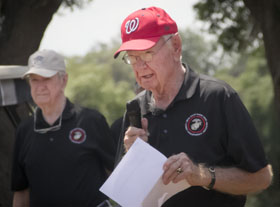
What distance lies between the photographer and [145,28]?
274 centimetres

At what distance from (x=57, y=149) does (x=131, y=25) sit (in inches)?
66.9

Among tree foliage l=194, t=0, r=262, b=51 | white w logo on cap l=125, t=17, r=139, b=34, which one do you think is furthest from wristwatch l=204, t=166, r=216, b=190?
tree foliage l=194, t=0, r=262, b=51

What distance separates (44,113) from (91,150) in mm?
566

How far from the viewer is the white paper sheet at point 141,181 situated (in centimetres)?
241

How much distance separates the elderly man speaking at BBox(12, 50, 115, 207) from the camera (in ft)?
13.4

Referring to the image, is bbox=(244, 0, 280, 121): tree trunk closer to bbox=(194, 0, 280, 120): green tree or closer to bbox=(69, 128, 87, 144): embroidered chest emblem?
bbox=(194, 0, 280, 120): green tree

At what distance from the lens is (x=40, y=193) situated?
160 inches

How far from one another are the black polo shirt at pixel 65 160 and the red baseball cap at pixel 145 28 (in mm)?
1572

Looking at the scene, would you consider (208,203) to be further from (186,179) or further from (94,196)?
(94,196)

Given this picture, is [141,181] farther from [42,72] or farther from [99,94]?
[99,94]

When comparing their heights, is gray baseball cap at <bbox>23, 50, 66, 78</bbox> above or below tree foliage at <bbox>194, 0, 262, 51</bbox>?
above

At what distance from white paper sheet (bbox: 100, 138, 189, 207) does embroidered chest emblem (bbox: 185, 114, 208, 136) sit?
1.02 ft

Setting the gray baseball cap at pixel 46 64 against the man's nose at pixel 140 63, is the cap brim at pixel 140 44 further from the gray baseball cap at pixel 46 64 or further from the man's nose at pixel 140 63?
the gray baseball cap at pixel 46 64


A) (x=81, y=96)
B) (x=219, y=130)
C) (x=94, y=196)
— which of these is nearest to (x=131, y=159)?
(x=219, y=130)
